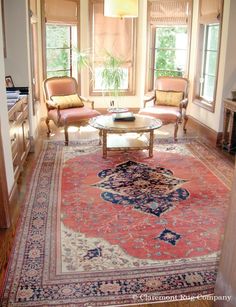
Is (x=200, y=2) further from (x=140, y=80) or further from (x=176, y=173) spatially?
(x=176, y=173)

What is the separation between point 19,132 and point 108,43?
3859 millimetres

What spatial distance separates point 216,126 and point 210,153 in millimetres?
688

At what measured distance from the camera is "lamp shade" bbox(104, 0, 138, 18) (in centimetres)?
484

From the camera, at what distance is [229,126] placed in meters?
5.30

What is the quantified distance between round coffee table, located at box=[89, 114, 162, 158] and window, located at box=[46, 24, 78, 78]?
94.0 inches

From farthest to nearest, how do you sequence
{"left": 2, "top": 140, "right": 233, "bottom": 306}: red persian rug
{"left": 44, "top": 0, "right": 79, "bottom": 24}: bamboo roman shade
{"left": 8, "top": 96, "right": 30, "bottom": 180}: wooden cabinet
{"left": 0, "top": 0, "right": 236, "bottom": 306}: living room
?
{"left": 44, "top": 0, "right": 79, "bottom": 24}: bamboo roman shade
{"left": 0, "top": 0, "right": 236, "bottom": 306}: living room
{"left": 8, "top": 96, "right": 30, "bottom": 180}: wooden cabinet
{"left": 2, "top": 140, "right": 233, "bottom": 306}: red persian rug

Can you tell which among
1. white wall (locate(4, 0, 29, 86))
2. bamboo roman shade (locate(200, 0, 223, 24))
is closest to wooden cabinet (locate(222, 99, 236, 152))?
bamboo roman shade (locate(200, 0, 223, 24))

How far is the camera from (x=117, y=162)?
15.7ft

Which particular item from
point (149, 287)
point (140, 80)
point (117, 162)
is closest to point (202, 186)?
point (117, 162)

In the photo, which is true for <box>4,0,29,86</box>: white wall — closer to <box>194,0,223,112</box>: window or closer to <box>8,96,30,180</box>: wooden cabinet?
<box>8,96,30,180</box>: wooden cabinet

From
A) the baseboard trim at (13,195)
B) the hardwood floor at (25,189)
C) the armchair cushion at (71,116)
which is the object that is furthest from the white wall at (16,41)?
the baseboard trim at (13,195)

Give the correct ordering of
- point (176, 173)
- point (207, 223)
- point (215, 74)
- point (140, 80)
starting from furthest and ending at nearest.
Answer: point (140, 80)
point (215, 74)
point (176, 173)
point (207, 223)

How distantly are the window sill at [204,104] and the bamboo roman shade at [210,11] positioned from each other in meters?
1.36

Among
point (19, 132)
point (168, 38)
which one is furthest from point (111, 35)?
point (19, 132)
